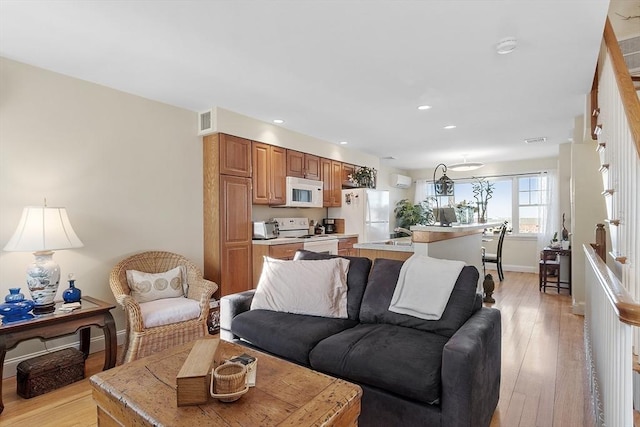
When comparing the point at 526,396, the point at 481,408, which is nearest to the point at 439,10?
the point at 481,408

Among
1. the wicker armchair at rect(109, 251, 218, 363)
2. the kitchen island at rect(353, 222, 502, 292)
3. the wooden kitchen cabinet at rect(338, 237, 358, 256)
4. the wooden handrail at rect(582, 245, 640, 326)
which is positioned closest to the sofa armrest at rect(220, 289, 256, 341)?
the wicker armchair at rect(109, 251, 218, 363)

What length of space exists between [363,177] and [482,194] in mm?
3288

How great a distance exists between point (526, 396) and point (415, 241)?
1449mm

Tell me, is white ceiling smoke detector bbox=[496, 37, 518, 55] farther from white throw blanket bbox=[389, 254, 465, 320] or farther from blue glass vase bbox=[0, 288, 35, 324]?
blue glass vase bbox=[0, 288, 35, 324]

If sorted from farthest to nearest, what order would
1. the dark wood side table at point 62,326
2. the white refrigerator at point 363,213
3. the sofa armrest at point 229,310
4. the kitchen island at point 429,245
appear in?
the white refrigerator at point 363,213 → the kitchen island at point 429,245 → the sofa armrest at point 229,310 → the dark wood side table at point 62,326

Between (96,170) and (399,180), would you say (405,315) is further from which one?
(399,180)

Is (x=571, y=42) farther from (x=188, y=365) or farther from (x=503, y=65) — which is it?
(x=188, y=365)

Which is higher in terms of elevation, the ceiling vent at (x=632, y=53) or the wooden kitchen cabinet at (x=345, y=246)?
the ceiling vent at (x=632, y=53)

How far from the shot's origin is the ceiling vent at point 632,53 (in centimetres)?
287

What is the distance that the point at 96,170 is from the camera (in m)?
3.10

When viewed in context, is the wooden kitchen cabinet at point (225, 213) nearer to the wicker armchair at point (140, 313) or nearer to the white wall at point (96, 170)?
the white wall at point (96, 170)

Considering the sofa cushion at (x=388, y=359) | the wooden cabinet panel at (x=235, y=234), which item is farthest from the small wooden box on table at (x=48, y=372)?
the sofa cushion at (x=388, y=359)

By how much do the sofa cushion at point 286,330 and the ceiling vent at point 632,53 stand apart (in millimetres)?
3188

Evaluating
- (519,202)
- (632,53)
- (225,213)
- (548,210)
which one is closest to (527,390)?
(632,53)
